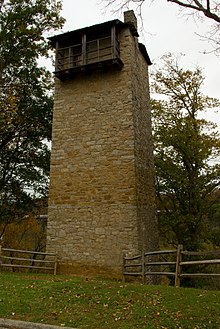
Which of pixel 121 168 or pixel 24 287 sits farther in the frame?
pixel 121 168

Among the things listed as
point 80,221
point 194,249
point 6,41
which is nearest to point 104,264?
point 80,221

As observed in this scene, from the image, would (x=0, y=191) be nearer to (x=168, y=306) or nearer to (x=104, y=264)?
(x=104, y=264)

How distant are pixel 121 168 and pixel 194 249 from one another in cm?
571

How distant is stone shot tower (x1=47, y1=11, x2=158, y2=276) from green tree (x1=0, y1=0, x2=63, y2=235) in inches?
81.4

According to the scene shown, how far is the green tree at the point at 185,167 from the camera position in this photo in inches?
601

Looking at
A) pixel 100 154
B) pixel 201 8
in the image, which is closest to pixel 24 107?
pixel 100 154

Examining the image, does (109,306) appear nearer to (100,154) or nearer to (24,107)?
(100,154)

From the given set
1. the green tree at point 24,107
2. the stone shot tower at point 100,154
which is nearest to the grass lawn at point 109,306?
the stone shot tower at point 100,154

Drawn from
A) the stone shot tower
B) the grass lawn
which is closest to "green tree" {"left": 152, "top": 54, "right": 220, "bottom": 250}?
the stone shot tower

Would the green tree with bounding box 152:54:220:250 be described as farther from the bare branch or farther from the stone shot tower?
the bare branch

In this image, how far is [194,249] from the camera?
570 inches

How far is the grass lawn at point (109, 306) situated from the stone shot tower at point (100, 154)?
379cm

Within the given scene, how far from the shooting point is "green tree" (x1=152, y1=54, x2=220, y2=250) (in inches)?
601

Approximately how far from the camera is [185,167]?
53.6 feet
